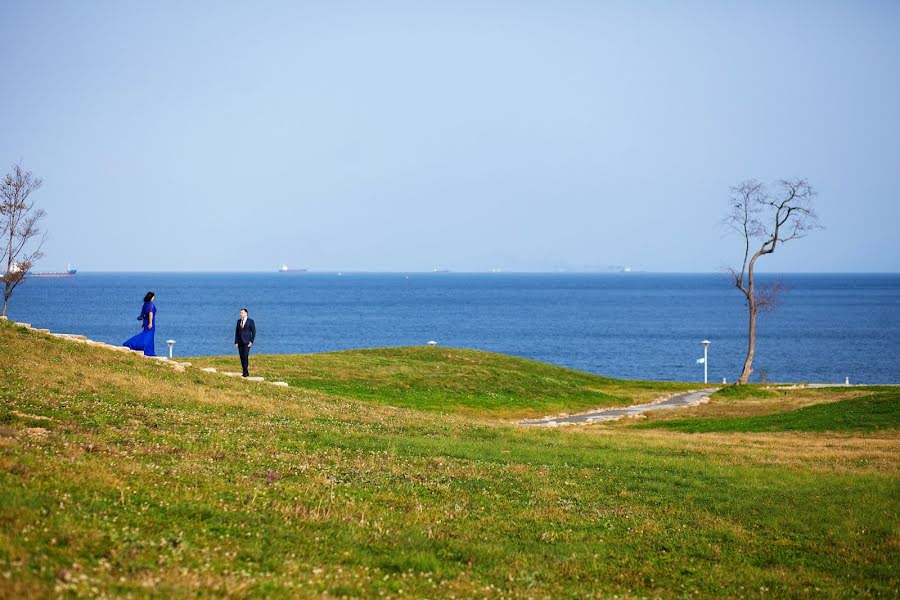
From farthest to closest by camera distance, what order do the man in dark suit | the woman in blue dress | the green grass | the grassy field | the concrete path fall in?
Answer: 1. the concrete path
2. the man in dark suit
3. the woman in blue dress
4. the green grass
5. the grassy field

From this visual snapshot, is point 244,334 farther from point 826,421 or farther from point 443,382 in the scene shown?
point 826,421

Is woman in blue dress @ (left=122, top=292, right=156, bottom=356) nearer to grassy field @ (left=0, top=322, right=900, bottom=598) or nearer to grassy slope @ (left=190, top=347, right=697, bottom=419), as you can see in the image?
grassy field @ (left=0, top=322, right=900, bottom=598)

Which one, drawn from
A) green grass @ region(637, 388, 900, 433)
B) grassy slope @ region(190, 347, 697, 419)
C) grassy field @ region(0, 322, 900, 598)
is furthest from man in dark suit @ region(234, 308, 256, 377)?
green grass @ region(637, 388, 900, 433)

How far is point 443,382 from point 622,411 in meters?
11.4

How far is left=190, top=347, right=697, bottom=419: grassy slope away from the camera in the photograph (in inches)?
1729

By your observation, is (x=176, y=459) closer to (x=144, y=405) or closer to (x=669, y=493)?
(x=144, y=405)

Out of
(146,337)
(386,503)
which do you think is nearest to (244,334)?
(146,337)

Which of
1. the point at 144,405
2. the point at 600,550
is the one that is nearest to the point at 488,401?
the point at 144,405

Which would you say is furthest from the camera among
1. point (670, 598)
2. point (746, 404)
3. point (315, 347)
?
point (315, 347)

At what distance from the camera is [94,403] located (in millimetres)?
22453

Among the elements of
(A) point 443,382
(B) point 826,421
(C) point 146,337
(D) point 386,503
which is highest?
(C) point 146,337

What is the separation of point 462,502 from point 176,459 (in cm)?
608

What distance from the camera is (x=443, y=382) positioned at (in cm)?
5091

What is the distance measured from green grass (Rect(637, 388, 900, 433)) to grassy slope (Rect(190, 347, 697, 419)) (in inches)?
429
